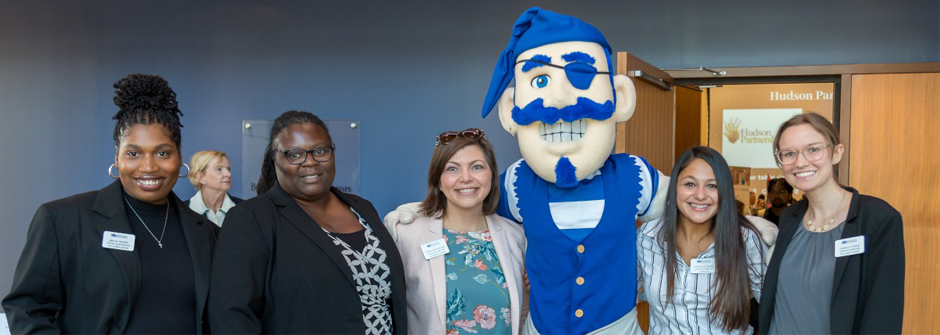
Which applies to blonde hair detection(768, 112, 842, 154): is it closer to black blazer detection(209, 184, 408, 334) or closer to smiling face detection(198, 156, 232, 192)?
black blazer detection(209, 184, 408, 334)

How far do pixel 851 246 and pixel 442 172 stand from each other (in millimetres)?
1519

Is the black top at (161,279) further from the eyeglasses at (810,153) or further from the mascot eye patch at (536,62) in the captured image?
the eyeglasses at (810,153)

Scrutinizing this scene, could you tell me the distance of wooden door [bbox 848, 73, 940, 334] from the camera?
180 inches

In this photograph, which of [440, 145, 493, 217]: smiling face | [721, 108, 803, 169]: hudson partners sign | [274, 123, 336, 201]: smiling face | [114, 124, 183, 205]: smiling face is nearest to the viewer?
[114, 124, 183, 205]: smiling face

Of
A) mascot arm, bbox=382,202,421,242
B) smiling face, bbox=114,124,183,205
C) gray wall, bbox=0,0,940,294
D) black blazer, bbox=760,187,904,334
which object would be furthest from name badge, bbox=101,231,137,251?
gray wall, bbox=0,0,940,294

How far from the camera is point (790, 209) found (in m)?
2.68

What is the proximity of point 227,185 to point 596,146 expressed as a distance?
305cm

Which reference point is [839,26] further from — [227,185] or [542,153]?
[227,185]

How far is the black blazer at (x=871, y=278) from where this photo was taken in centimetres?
232

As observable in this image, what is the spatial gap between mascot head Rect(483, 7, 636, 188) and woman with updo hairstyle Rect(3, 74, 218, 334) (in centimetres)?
136

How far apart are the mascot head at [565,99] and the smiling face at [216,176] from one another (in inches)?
107

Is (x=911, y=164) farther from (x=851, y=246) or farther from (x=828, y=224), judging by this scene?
(x=851, y=246)

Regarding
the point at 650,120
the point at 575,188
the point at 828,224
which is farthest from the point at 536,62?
the point at 650,120

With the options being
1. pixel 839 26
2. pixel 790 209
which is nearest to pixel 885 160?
pixel 839 26
